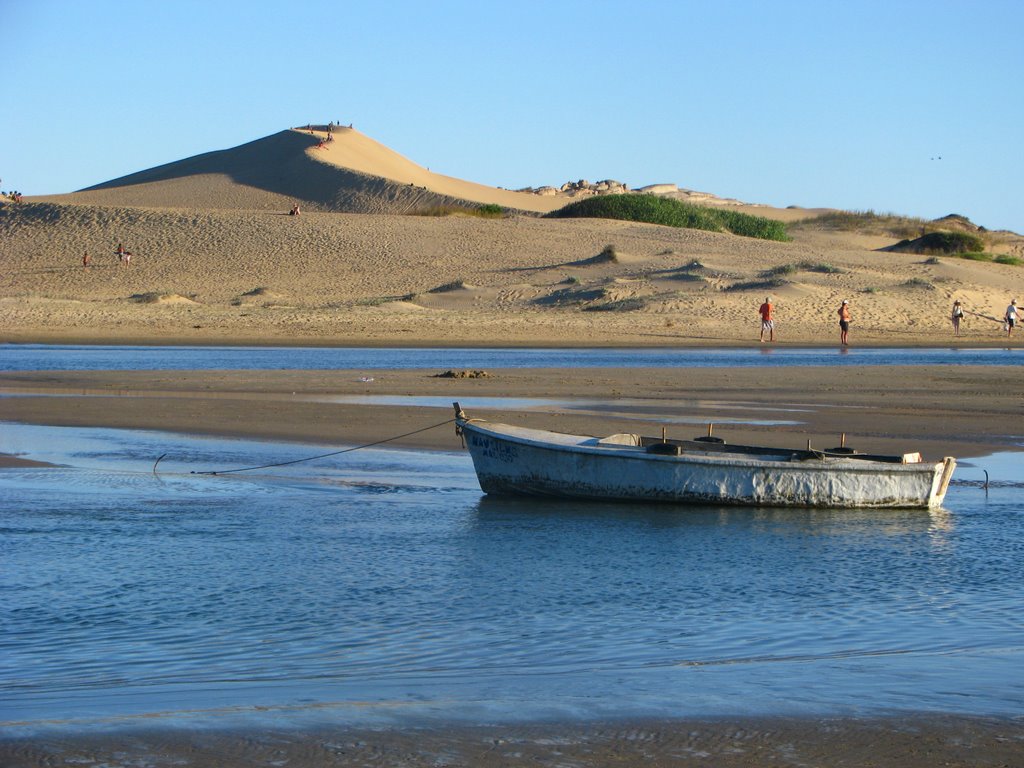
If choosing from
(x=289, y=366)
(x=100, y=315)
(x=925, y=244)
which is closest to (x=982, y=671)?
(x=289, y=366)

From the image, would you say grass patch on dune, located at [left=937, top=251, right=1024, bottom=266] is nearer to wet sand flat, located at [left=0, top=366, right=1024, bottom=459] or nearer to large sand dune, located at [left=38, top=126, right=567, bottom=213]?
large sand dune, located at [left=38, top=126, right=567, bottom=213]

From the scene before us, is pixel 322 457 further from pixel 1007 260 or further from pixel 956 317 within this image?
pixel 1007 260

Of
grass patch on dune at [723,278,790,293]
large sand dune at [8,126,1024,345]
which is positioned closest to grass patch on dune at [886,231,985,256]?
large sand dune at [8,126,1024,345]

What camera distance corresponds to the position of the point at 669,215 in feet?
230

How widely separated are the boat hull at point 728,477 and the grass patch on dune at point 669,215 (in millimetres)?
56963

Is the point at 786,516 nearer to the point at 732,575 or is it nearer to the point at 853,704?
the point at 732,575

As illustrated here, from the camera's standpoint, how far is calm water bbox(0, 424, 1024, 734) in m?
6.45

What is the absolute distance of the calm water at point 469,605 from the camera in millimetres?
6453

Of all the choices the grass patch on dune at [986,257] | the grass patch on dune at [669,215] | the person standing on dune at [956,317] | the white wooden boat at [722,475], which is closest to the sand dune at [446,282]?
the person standing on dune at [956,317]

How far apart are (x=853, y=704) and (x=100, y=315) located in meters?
38.9

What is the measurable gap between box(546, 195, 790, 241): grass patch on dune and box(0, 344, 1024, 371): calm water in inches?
1414

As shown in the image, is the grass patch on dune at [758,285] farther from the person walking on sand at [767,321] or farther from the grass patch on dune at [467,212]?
the grass patch on dune at [467,212]

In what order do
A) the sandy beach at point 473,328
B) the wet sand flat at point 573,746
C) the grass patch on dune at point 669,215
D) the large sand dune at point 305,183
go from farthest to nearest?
1. the large sand dune at point 305,183
2. the grass patch on dune at point 669,215
3. the sandy beach at point 473,328
4. the wet sand flat at point 573,746

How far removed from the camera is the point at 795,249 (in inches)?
2319
